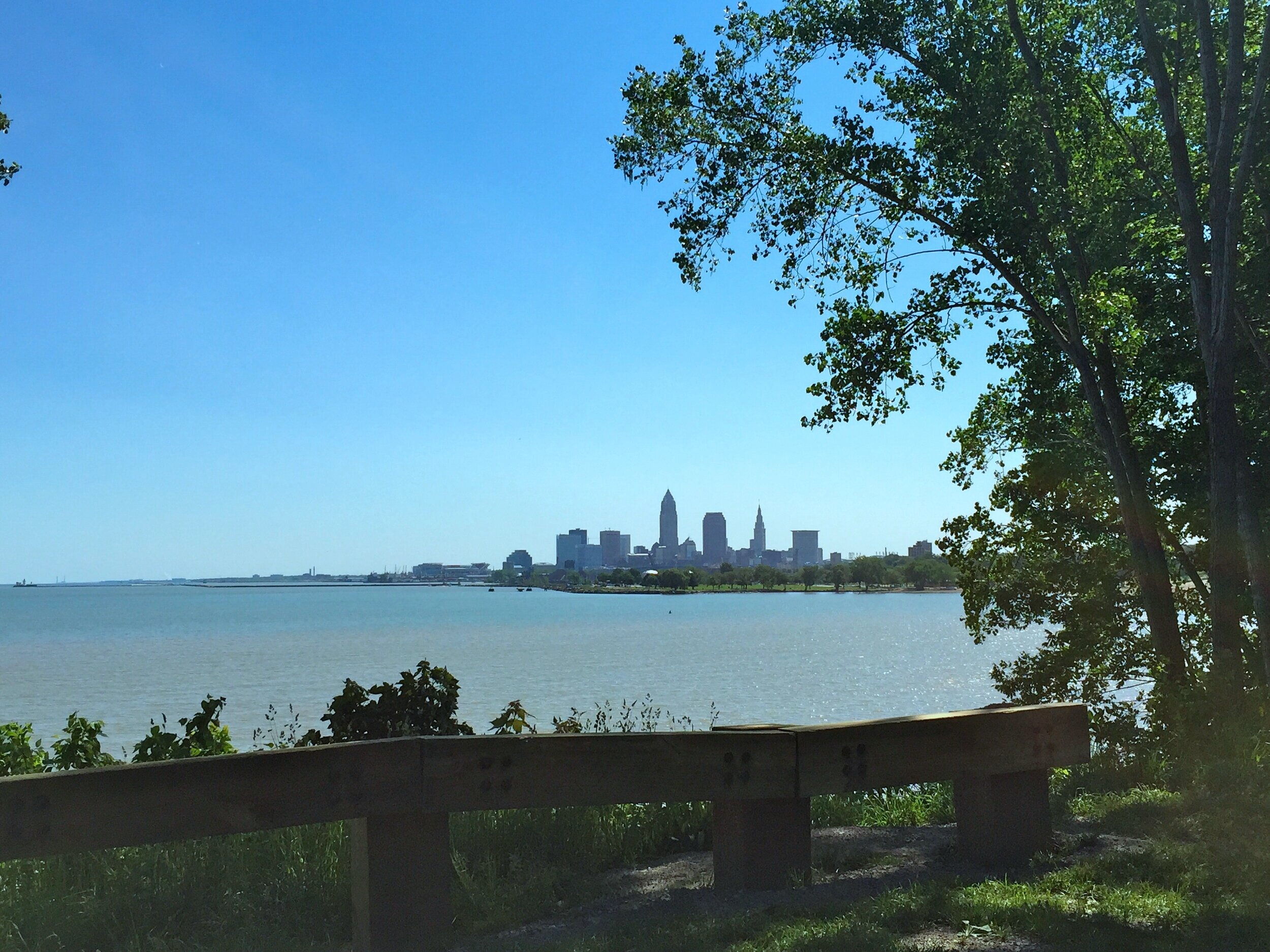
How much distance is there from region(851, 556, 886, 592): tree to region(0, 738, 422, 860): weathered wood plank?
175801mm

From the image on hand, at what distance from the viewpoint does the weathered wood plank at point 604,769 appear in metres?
4.46

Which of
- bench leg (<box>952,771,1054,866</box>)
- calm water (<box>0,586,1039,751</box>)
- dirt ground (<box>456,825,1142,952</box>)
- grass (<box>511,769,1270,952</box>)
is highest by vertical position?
bench leg (<box>952,771,1054,866</box>)

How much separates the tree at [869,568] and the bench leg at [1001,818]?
17373 cm

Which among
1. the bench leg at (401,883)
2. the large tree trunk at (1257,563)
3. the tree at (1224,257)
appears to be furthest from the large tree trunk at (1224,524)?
the bench leg at (401,883)

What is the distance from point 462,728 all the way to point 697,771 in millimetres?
5309

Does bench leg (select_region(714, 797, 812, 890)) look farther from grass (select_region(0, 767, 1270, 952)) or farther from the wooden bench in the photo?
grass (select_region(0, 767, 1270, 952))

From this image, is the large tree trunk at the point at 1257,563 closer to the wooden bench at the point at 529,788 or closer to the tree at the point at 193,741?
the wooden bench at the point at 529,788

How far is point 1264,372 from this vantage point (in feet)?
40.2

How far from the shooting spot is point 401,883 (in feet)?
14.4

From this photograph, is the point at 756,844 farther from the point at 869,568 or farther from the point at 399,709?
the point at 869,568

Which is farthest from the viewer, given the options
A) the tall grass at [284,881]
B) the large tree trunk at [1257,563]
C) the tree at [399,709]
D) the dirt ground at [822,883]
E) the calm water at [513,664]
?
the calm water at [513,664]

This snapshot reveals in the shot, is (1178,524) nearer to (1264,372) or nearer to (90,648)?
(1264,372)

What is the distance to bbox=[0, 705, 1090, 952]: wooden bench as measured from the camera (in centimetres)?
390

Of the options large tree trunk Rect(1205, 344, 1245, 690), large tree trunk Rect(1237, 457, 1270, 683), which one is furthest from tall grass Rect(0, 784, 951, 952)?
large tree trunk Rect(1205, 344, 1245, 690)
